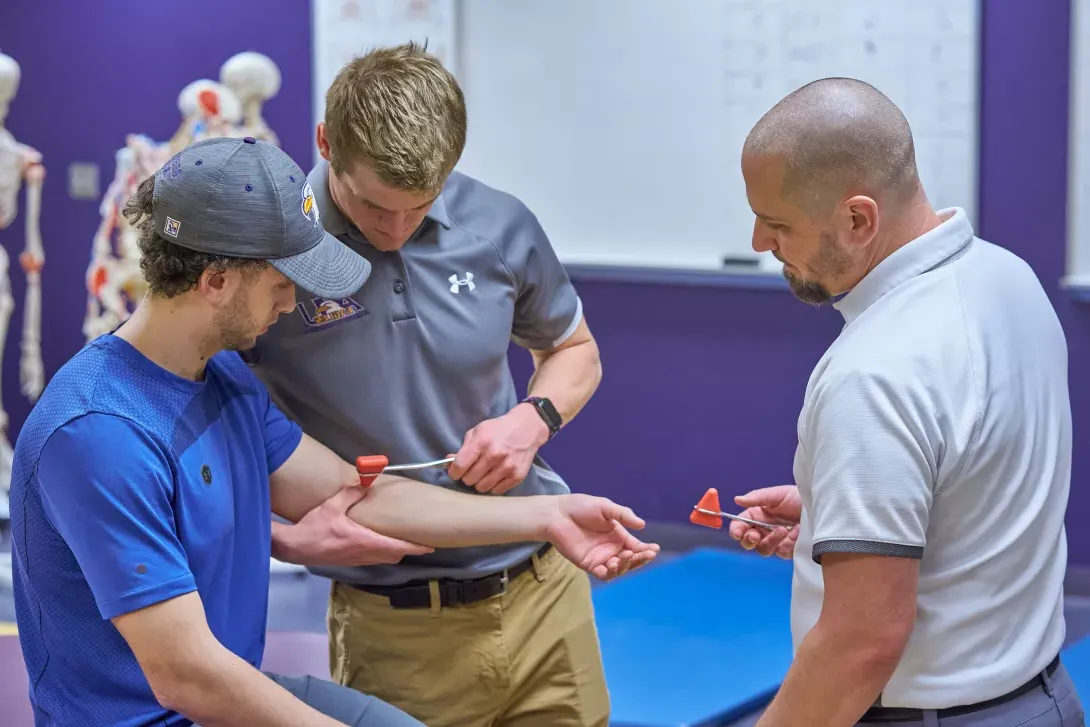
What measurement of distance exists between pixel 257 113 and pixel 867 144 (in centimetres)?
390

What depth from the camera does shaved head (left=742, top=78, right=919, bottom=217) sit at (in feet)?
5.27

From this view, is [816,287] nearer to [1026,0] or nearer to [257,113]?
[1026,0]

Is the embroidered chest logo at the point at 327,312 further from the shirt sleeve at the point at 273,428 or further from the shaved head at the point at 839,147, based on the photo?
the shaved head at the point at 839,147

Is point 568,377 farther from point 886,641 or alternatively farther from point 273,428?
point 886,641

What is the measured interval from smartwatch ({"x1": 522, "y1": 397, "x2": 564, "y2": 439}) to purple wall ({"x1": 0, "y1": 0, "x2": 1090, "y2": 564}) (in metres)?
2.53

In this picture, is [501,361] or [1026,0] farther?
[1026,0]

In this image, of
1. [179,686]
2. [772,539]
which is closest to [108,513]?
[179,686]

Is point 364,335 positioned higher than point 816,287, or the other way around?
point 816,287

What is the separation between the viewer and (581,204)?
514 centimetres

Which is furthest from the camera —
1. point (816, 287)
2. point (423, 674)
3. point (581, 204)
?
point (581, 204)

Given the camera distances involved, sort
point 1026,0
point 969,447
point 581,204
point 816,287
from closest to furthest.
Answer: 1. point 969,447
2. point 816,287
3. point 1026,0
4. point 581,204

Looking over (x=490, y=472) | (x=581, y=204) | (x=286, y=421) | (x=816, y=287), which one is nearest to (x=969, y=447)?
(x=816, y=287)

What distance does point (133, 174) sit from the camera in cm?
509

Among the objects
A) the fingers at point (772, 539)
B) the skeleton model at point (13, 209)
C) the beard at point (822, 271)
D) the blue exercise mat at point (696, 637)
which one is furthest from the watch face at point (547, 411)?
the skeleton model at point (13, 209)
